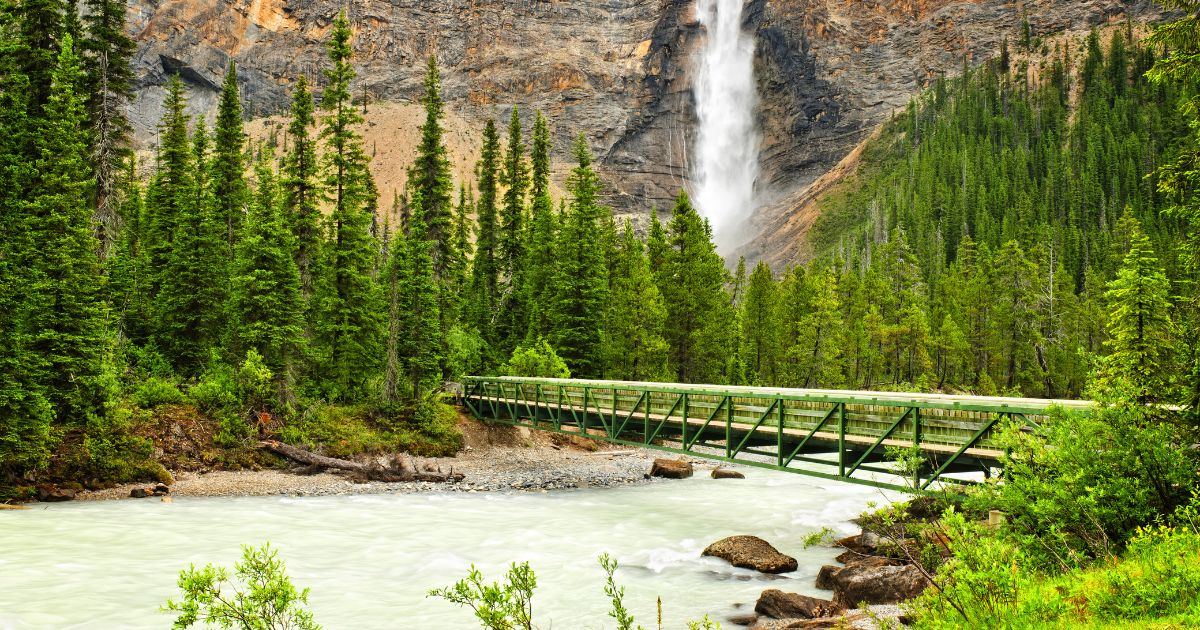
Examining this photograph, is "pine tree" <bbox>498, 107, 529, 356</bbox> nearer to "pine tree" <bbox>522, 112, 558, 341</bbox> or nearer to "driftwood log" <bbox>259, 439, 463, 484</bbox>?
"pine tree" <bbox>522, 112, 558, 341</bbox>

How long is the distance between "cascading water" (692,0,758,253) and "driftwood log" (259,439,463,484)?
411 ft

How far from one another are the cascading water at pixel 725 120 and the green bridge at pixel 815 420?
125 m

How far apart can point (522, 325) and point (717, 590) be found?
114ft

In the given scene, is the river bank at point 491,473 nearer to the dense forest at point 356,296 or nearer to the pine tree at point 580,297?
the dense forest at point 356,296

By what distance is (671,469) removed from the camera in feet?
107

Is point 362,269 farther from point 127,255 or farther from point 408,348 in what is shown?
point 127,255

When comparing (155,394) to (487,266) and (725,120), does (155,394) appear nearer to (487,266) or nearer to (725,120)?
(487,266)

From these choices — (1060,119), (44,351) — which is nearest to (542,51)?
(1060,119)

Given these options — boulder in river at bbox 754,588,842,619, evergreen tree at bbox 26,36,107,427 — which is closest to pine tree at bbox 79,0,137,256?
evergreen tree at bbox 26,36,107,427

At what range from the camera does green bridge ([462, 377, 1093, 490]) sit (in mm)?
14891

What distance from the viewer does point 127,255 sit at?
39.6 metres

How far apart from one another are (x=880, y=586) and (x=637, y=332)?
28.9 m

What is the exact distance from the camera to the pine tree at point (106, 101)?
3055 cm

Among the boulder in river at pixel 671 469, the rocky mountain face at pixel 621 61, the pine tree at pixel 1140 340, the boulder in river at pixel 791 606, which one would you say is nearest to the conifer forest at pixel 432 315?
the pine tree at pixel 1140 340
